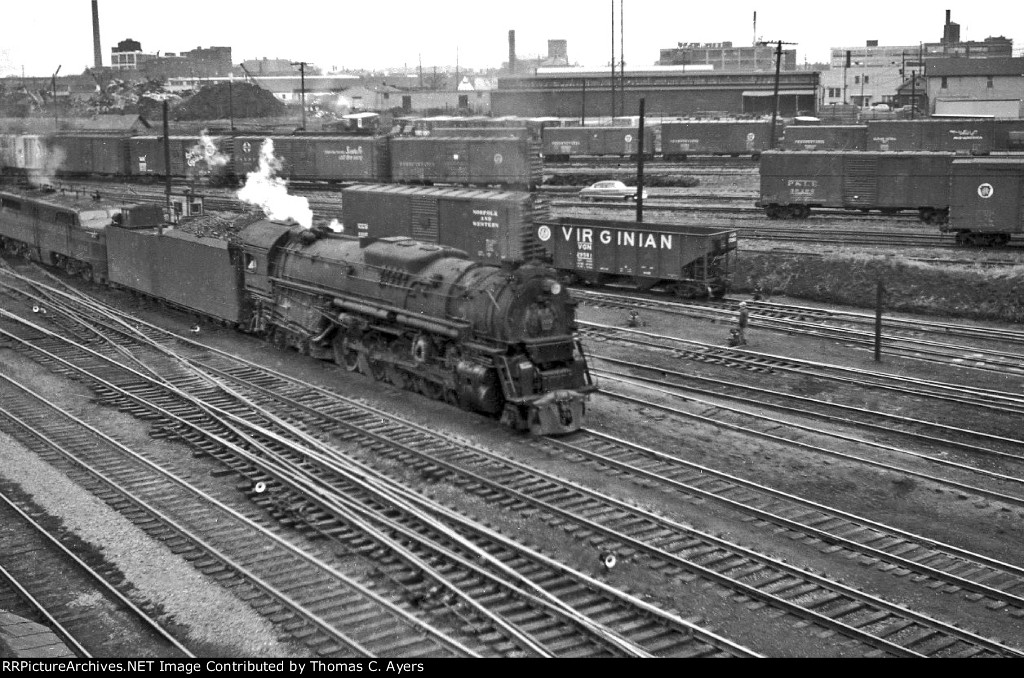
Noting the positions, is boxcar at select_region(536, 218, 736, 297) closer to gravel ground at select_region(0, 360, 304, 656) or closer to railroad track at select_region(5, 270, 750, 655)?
railroad track at select_region(5, 270, 750, 655)

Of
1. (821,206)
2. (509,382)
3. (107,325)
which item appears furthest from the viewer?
(821,206)

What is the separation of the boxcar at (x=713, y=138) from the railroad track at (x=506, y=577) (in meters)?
49.8

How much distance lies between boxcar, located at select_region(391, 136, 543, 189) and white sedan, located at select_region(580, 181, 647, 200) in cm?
260

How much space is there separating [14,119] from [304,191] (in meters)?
35.7

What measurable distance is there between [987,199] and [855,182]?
688cm

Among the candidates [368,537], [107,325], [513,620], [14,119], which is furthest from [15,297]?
[14,119]

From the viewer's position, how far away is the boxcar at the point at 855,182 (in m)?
37.9

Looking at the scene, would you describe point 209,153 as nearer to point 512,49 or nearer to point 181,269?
point 181,269

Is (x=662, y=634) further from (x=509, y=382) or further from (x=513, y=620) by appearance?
(x=509, y=382)

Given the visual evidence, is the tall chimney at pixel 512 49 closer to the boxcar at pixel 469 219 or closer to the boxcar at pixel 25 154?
the boxcar at pixel 25 154

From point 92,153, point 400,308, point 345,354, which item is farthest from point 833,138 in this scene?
point 400,308

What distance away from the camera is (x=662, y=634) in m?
11.0

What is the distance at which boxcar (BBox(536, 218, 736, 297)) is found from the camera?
2942 cm
